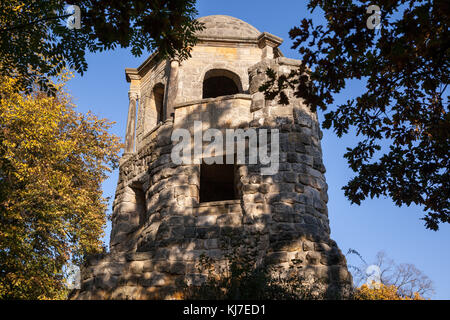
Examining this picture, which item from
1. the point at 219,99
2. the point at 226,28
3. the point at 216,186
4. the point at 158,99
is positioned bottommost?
the point at 216,186

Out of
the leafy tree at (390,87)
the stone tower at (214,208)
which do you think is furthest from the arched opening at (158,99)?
the leafy tree at (390,87)

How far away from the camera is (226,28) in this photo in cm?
1393

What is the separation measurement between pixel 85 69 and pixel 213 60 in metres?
6.40

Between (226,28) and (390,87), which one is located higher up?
(226,28)

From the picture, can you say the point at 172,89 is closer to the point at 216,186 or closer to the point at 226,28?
the point at 216,186

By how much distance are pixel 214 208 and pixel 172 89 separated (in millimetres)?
4290

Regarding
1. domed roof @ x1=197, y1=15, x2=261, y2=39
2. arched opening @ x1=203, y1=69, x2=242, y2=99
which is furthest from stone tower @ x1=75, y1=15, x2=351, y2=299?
arched opening @ x1=203, y1=69, x2=242, y2=99

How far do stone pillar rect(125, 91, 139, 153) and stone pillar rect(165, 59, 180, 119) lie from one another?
2.30 meters

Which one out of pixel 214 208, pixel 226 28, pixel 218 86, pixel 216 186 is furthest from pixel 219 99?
pixel 218 86

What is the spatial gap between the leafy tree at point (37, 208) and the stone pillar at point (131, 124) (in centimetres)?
271

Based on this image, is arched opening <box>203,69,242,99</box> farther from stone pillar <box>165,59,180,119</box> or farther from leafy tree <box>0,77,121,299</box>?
leafy tree <box>0,77,121,299</box>

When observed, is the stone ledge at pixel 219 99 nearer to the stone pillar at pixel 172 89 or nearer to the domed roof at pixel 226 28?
the stone pillar at pixel 172 89

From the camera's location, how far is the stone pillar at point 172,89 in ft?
35.2

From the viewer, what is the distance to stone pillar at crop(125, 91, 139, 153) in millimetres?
12570
